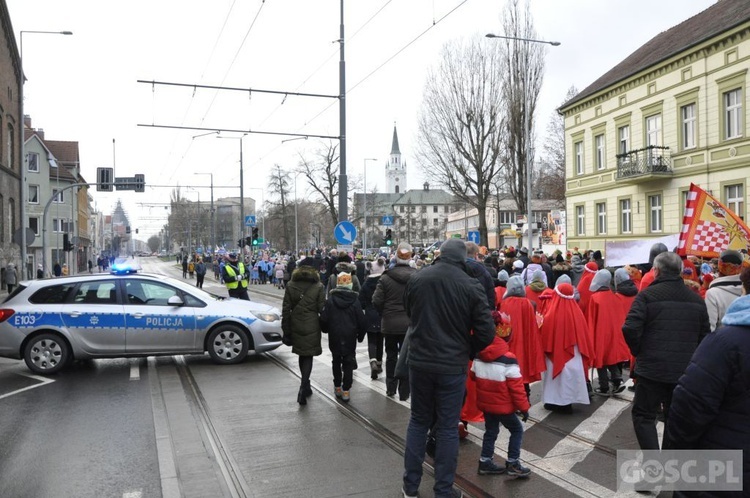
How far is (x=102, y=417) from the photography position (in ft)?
23.6

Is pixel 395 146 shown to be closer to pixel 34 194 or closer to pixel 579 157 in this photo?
pixel 34 194

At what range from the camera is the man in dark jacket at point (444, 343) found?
4418 millimetres

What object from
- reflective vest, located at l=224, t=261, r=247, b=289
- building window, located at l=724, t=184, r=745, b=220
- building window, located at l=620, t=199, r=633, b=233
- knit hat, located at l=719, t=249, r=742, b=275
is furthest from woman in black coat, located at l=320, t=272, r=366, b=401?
building window, located at l=620, t=199, r=633, b=233

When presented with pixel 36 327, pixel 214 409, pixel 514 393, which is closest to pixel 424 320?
pixel 514 393

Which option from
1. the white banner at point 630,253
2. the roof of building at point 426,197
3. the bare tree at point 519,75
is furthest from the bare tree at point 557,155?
the roof of building at point 426,197

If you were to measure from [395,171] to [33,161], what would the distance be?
397 feet

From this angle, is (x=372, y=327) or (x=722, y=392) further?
(x=372, y=327)

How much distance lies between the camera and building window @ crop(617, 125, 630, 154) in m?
28.6

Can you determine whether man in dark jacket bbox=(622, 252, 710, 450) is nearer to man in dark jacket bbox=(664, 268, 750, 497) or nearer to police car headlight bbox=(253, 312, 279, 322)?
man in dark jacket bbox=(664, 268, 750, 497)

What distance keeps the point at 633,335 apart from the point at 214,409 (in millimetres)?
4829

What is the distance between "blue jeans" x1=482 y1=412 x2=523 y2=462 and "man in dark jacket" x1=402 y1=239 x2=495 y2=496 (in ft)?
2.54

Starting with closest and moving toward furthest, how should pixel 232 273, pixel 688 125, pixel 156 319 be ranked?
pixel 156 319 < pixel 232 273 < pixel 688 125

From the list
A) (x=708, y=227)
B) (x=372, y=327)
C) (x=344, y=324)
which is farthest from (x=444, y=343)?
(x=708, y=227)

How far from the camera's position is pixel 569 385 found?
7043 millimetres
